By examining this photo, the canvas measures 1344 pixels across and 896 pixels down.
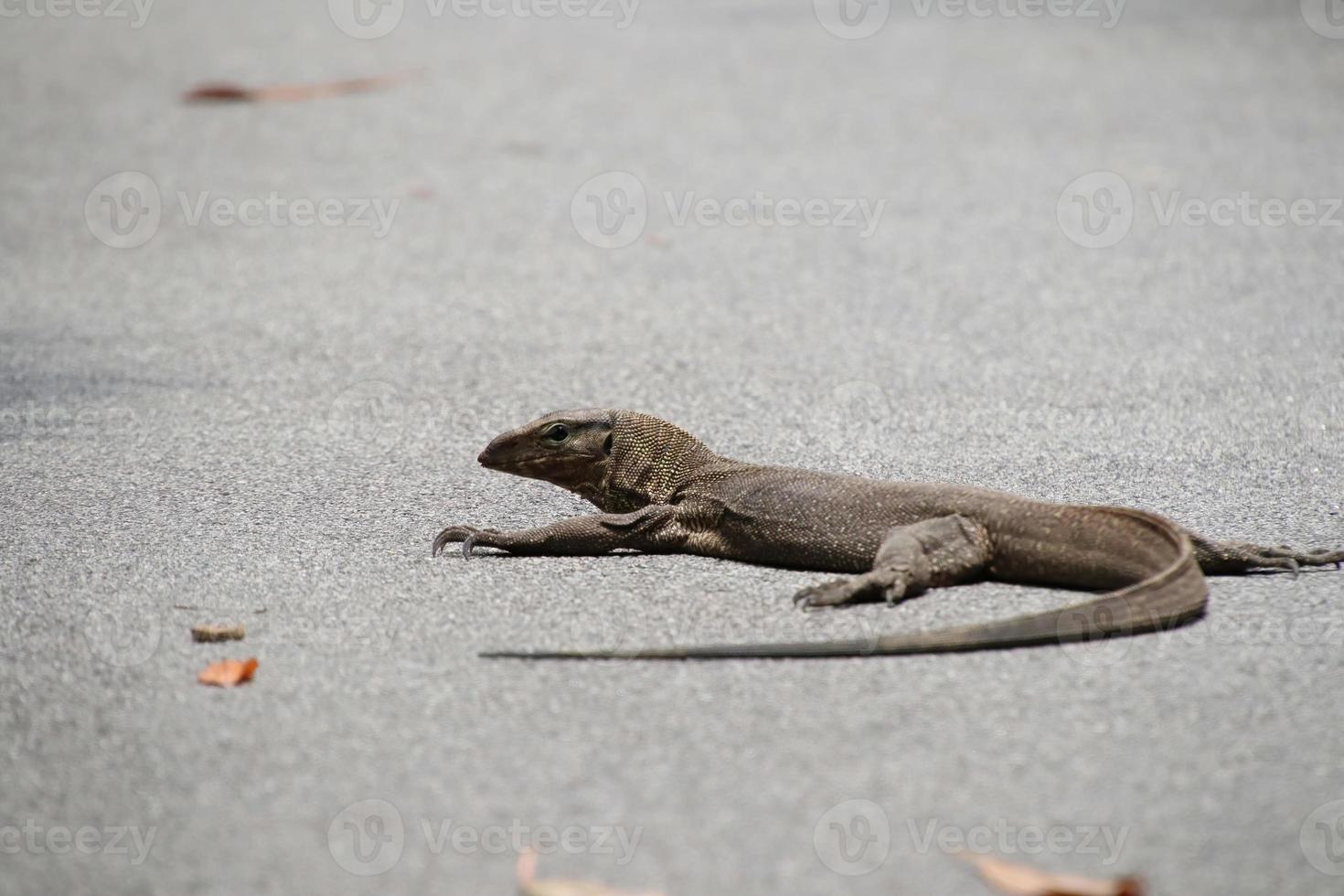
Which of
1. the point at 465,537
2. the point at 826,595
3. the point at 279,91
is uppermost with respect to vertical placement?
the point at 279,91

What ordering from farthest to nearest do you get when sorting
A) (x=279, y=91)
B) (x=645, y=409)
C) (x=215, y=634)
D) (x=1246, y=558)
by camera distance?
(x=279, y=91), (x=645, y=409), (x=1246, y=558), (x=215, y=634)

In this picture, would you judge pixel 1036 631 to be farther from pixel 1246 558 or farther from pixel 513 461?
pixel 513 461

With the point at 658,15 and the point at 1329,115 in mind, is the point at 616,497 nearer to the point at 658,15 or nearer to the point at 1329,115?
the point at 1329,115

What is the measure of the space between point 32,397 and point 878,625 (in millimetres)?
3924

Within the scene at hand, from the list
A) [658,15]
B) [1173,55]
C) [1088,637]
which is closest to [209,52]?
[658,15]

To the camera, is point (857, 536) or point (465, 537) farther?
point (465, 537)

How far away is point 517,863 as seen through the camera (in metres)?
2.90

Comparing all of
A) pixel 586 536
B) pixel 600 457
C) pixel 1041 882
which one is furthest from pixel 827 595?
pixel 1041 882

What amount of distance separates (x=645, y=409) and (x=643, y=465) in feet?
4.20

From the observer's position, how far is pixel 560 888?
110 inches

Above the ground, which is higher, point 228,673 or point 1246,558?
point 1246,558

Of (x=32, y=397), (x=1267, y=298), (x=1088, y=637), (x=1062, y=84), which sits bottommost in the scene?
(x=32, y=397)

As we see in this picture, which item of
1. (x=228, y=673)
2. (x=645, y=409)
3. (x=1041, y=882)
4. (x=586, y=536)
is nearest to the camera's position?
(x=1041, y=882)

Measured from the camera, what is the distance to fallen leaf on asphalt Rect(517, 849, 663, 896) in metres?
2.79
